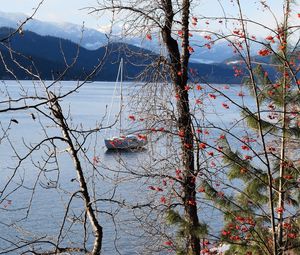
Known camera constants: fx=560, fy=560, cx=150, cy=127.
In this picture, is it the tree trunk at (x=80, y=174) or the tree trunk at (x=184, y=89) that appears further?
the tree trunk at (x=184, y=89)

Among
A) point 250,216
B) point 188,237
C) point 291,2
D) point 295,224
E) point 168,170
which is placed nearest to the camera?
point 291,2

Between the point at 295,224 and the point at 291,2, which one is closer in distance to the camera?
the point at 291,2

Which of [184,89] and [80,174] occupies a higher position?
[184,89]

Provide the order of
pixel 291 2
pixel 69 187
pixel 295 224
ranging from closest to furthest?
pixel 291 2 < pixel 295 224 < pixel 69 187

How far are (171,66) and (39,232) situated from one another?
15.2 meters

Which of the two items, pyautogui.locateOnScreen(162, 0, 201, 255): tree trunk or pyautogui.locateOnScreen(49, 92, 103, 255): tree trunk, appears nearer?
pyautogui.locateOnScreen(49, 92, 103, 255): tree trunk

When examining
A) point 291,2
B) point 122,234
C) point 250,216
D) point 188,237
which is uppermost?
point 291,2

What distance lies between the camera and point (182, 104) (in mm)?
9836

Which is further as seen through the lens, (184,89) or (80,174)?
(184,89)

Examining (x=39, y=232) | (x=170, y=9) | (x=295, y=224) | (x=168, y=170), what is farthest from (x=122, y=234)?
(x=295, y=224)

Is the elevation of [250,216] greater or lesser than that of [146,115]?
lesser

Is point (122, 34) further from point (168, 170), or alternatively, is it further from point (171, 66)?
point (168, 170)

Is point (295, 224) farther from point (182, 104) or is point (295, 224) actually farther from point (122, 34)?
point (122, 34)

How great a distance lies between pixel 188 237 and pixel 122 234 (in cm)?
1513
